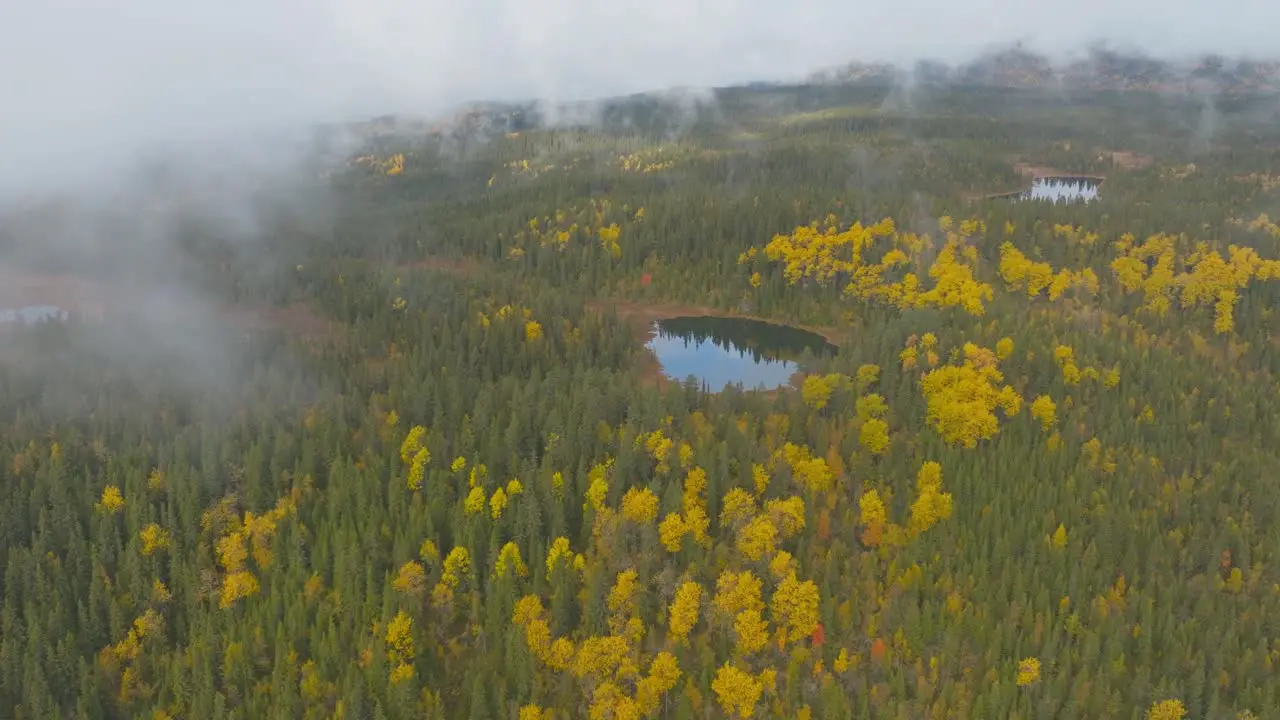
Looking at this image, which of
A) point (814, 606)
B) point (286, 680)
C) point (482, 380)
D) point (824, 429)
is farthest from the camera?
point (482, 380)

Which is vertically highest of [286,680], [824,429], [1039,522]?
[824,429]

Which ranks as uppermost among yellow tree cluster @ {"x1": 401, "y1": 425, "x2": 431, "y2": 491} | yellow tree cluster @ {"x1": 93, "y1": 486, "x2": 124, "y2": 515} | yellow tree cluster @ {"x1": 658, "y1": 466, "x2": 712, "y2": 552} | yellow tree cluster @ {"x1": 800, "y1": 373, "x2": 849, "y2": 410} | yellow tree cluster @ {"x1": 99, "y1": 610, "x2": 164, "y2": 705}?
yellow tree cluster @ {"x1": 800, "y1": 373, "x2": 849, "y2": 410}

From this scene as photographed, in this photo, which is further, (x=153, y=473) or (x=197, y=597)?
(x=153, y=473)

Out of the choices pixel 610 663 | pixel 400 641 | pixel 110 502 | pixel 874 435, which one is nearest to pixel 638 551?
pixel 610 663

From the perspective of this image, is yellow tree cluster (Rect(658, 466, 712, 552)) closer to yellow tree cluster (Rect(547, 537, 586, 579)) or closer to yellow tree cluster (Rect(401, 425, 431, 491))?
yellow tree cluster (Rect(547, 537, 586, 579))

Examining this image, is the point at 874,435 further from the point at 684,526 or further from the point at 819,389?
the point at 684,526

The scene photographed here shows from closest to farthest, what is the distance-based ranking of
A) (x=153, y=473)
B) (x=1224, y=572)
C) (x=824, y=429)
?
(x=1224, y=572) → (x=153, y=473) → (x=824, y=429)

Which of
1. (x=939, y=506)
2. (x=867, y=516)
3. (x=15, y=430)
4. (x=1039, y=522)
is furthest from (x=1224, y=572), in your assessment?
(x=15, y=430)

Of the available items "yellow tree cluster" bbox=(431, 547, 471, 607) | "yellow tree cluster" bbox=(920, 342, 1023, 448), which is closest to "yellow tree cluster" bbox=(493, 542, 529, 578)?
"yellow tree cluster" bbox=(431, 547, 471, 607)

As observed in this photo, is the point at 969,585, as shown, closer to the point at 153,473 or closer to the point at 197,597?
the point at 197,597
